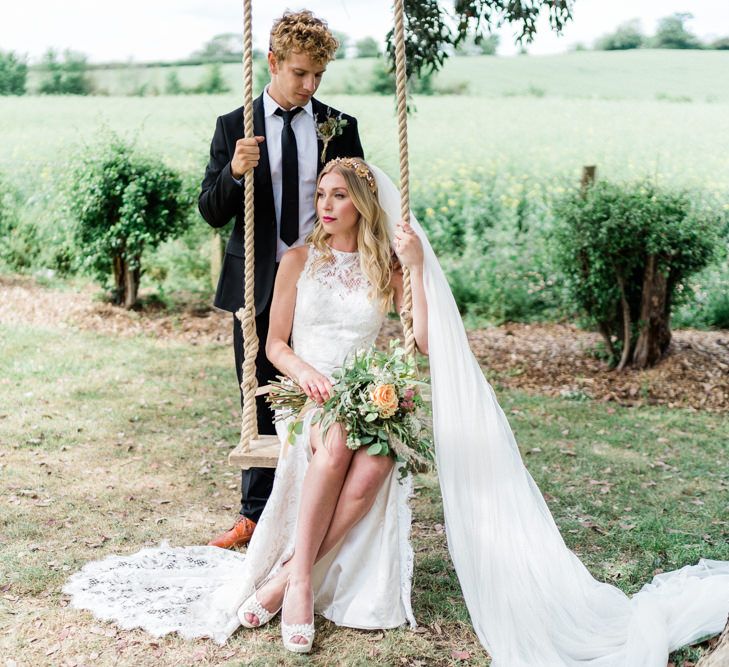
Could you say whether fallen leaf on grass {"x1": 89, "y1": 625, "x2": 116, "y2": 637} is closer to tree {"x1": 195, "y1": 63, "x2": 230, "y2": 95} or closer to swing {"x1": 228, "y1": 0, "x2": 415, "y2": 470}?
swing {"x1": 228, "y1": 0, "x2": 415, "y2": 470}

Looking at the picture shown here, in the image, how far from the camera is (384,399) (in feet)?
9.51

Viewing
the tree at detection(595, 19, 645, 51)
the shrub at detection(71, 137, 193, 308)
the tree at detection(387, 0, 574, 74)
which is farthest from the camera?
the tree at detection(595, 19, 645, 51)

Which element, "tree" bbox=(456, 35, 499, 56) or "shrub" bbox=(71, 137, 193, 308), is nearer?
"shrub" bbox=(71, 137, 193, 308)

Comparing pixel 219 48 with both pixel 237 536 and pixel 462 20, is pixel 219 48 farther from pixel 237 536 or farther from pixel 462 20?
pixel 237 536

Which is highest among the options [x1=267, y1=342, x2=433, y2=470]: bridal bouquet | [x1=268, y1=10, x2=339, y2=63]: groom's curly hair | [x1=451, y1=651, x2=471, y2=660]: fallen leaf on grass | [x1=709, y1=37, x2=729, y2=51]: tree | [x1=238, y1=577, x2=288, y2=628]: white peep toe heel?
[x1=709, y1=37, x2=729, y2=51]: tree

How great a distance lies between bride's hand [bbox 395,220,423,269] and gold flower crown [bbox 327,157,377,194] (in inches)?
10.1

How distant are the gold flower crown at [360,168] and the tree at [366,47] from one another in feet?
40.2

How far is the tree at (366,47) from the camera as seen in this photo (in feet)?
48.7

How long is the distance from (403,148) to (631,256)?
13.4ft

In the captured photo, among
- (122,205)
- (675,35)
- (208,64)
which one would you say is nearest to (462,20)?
(122,205)

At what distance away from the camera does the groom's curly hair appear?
10.3 ft

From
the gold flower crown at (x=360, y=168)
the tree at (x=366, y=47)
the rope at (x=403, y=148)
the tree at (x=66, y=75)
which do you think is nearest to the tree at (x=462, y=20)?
the gold flower crown at (x=360, y=168)

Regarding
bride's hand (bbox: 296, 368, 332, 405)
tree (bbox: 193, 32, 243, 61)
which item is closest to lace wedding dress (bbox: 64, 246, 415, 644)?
bride's hand (bbox: 296, 368, 332, 405)

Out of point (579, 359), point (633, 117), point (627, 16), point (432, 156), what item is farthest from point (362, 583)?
point (627, 16)
